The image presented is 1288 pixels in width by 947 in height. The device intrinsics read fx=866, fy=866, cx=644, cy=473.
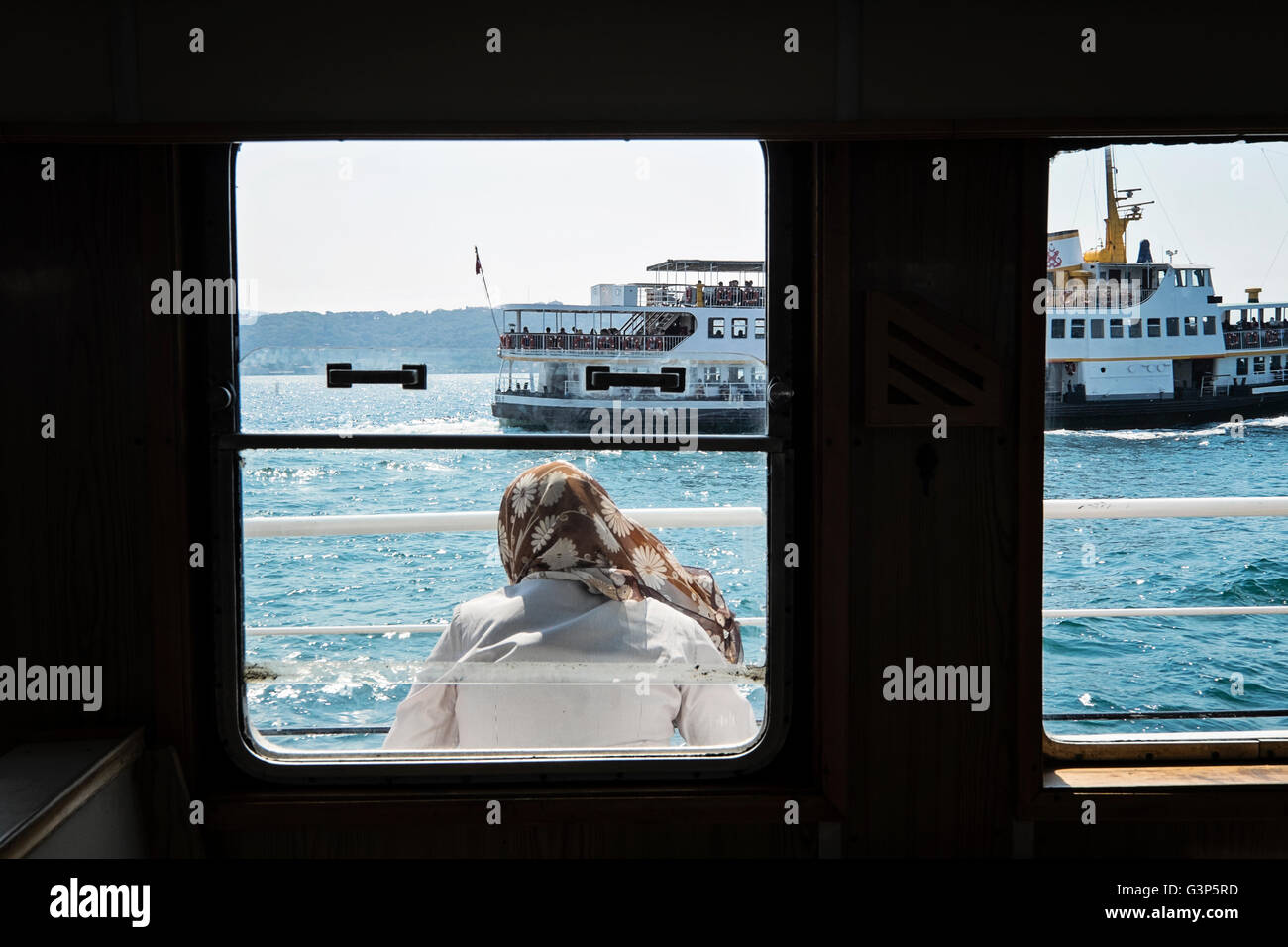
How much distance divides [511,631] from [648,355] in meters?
0.62

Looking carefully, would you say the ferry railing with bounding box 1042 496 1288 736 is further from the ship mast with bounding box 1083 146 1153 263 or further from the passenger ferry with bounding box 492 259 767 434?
the passenger ferry with bounding box 492 259 767 434

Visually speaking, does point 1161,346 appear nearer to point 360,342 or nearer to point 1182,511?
point 1182,511

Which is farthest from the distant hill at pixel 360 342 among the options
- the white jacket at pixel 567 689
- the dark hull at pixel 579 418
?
the white jacket at pixel 567 689

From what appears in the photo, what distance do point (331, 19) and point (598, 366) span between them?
0.76 m

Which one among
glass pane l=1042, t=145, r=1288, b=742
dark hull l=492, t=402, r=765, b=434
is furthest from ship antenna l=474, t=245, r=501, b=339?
glass pane l=1042, t=145, r=1288, b=742

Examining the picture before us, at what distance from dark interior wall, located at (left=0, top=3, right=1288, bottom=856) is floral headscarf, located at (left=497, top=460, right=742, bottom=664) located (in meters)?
0.29

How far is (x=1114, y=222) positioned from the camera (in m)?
1.85

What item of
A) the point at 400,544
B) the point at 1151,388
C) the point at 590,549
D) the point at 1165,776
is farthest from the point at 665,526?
the point at 1151,388

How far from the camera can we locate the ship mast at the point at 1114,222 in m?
1.80

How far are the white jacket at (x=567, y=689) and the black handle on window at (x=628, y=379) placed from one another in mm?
419
